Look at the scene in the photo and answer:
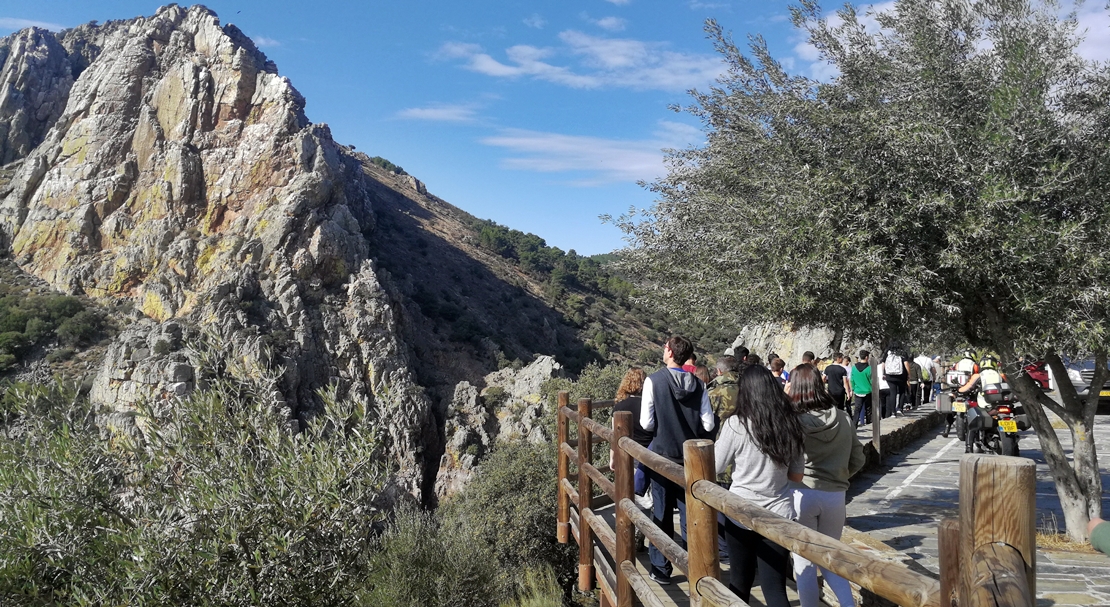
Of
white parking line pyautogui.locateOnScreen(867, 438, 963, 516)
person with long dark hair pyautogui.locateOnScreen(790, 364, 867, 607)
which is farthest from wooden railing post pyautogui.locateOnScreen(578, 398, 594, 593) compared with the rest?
white parking line pyautogui.locateOnScreen(867, 438, 963, 516)

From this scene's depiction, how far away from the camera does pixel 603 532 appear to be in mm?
5059

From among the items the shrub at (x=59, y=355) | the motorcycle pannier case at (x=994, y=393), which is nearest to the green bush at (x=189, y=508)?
the motorcycle pannier case at (x=994, y=393)

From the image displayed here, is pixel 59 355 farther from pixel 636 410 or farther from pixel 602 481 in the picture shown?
pixel 602 481

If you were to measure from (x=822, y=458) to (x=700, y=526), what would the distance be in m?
1.71

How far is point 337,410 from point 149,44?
65.7 metres

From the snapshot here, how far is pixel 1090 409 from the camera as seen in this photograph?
6.63 m

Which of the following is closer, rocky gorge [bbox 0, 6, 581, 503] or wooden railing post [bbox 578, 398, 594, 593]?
wooden railing post [bbox 578, 398, 594, 593]

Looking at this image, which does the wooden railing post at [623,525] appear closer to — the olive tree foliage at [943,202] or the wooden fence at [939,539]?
the wooden fence at [939,539]

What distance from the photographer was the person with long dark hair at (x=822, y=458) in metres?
4.20

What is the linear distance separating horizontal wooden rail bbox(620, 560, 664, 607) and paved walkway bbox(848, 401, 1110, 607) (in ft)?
10.5

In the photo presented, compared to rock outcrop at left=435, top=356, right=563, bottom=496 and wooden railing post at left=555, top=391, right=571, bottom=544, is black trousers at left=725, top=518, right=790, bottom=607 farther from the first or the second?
rock outcrop at left=435, top=356, right=563, bottom=496

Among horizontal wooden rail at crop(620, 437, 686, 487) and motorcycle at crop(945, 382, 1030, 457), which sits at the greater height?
horizontal wooden rail at crop(620, 437, 686, 487)

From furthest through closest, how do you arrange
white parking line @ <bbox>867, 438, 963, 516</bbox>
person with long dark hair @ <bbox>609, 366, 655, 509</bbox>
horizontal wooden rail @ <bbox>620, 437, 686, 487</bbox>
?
white parking line @ <bbox>867, 438, 963, 516</bbox> → person with long dark hair @ <bbox>609, 366, 655, 509</bbox> → horizontal wooden rail @ <bbox>620, 437, 686, 487</bbox>

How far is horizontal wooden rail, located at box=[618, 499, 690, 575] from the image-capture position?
3.41 meters
